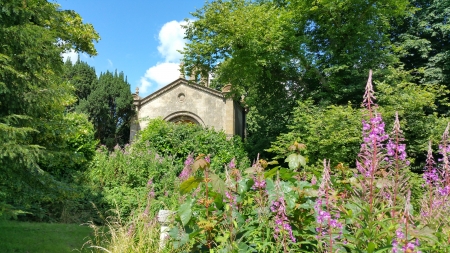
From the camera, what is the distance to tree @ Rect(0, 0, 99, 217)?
12.2 feet

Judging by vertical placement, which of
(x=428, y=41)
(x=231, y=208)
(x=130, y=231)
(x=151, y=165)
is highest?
(x=428, y=41)

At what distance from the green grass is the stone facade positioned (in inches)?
486

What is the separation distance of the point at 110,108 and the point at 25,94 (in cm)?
1708

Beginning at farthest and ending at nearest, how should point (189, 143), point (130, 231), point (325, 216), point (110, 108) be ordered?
point (110, 108) → point (189, 143) → point (130, 231) → point (325, 216)

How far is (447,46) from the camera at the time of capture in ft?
41.7

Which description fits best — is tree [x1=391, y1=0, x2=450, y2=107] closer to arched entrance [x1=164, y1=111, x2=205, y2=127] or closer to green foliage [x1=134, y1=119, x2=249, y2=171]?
green foliage [x1=134, y1=119, x2=249, y2=171]

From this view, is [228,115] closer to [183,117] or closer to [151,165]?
[183,117]

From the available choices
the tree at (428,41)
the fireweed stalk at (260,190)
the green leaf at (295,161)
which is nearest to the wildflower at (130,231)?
the fireweed stalk at (260,190)

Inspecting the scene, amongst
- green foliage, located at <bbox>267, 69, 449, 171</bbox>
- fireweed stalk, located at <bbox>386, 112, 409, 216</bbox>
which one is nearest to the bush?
green foliage, located at <bbox>267, 69, 449, 171</bbox>

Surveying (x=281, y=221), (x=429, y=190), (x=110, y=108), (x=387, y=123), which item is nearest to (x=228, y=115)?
(x=110, y=108)

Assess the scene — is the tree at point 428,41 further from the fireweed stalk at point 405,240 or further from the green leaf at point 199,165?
the fireweed stalk at point 405,240

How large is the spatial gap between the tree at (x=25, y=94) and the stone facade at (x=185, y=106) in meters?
14.1

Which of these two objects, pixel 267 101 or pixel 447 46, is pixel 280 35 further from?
pixel 447 46

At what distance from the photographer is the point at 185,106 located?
1923cm
